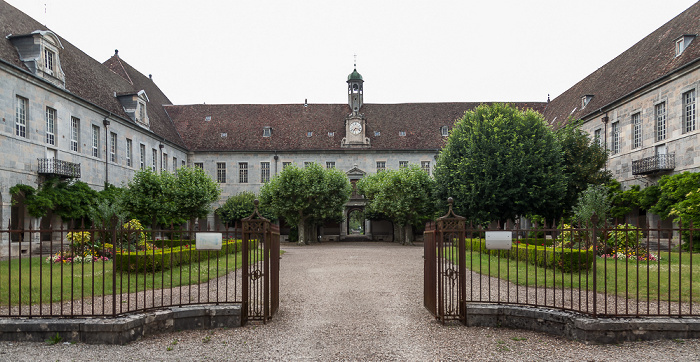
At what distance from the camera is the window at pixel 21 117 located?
67.5 feet

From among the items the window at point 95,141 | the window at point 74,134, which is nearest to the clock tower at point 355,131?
the window at point 95,141

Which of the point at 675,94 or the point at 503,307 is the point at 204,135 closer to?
the point at 675,94

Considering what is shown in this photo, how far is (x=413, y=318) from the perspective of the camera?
8109 mm

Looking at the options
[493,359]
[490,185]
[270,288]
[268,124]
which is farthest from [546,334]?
[268,124]

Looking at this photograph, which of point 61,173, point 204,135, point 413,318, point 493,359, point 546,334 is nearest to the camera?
point 493,359

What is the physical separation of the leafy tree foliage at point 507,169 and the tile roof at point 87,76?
63.3 ft

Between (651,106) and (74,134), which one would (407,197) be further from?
(74,134)

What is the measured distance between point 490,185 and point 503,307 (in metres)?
16.5

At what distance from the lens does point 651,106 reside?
80.3 ft

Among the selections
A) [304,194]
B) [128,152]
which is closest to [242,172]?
[128,152]

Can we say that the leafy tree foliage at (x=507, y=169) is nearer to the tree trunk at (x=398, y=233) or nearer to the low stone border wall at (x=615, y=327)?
the tree trunk at (x=398, y=233)

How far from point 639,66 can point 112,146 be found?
29179mm

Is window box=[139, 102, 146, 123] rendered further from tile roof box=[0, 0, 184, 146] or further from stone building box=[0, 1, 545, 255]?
tile roof box=[0, 0, 184, 146]

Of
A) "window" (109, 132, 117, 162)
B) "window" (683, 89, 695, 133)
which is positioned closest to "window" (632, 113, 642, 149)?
"window" (683, 89, 695, 133)
